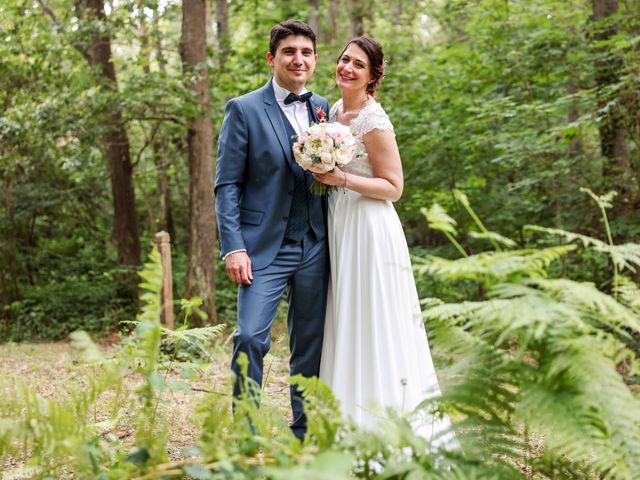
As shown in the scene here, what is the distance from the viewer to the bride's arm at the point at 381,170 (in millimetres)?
3467

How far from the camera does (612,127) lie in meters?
7.30

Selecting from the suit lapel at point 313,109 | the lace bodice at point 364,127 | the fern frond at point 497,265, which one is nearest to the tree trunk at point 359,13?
the suit lapel at point 313,109

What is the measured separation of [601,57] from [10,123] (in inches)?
280

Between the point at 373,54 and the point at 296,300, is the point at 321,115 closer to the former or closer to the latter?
the point at 373,54

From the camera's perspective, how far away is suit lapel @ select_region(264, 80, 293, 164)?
3605 mm

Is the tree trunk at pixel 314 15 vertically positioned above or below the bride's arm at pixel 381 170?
above

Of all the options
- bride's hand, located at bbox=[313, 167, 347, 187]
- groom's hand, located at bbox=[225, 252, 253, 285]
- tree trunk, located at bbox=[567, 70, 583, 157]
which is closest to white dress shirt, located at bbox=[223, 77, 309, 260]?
bride's hand, located at bbox=[313, 167, 347, 187]

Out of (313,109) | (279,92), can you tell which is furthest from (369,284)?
(279,92)

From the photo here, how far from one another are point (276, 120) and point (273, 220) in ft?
1.88

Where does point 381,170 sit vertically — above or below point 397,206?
above

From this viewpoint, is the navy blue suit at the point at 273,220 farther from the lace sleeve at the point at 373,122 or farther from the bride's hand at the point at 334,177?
the lace sleeve at the point at 373,122

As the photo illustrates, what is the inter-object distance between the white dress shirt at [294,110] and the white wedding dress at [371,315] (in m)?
0.34

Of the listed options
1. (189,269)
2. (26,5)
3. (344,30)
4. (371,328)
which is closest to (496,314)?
(371,328)

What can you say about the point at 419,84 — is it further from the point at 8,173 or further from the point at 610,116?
the point at 8,173
